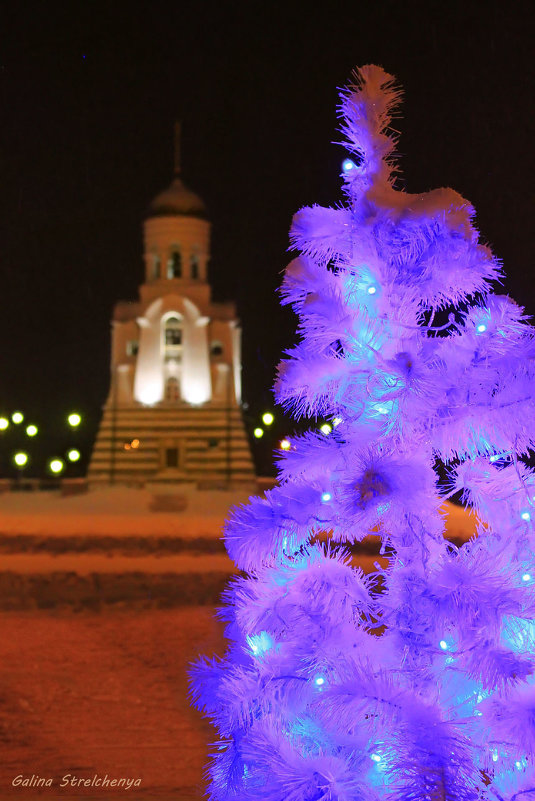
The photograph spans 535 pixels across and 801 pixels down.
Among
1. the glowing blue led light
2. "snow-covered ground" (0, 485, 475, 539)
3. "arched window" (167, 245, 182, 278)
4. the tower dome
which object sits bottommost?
the glowing blue led light

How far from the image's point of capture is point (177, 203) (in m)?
23.7

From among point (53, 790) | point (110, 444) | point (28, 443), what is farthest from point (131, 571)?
point (28, 443)

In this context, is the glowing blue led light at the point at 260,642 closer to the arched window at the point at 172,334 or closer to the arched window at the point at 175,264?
the arched window at the point at 172,334

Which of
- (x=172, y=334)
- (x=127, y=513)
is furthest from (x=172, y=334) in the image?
(x=127, y=513)

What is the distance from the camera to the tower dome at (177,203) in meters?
23.6

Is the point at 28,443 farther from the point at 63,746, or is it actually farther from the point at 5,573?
the point at 63,746

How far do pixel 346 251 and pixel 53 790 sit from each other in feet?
12.3

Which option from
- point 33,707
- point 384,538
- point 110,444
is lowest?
point 33,707

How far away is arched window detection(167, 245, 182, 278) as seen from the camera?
23953mm

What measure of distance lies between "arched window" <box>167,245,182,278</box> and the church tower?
29 mm

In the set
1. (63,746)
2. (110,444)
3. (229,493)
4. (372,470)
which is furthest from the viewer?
(110,444)

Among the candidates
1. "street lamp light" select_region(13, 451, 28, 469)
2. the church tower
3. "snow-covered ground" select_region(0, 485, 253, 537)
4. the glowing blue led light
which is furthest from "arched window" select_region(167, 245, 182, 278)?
the glowing blue led light

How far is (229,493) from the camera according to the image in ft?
69.2

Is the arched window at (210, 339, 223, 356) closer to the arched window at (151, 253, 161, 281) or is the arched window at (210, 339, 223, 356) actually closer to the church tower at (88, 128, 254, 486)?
the church tower at (88, 128, 254, 486)
